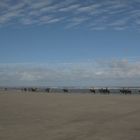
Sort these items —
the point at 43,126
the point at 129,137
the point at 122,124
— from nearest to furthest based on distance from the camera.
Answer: the point at 129,137, the point at 43,126, the point at 122,124

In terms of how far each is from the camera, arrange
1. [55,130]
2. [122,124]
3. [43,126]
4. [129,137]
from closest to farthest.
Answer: [129,137], [55,130], [43,126], [122,124]

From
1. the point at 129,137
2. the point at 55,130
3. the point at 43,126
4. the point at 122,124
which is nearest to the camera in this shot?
the point at 129,137

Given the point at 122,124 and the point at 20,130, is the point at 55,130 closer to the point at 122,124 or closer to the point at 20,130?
the point at 20,130

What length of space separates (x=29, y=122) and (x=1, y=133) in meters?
4.09

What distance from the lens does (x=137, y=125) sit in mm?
17781

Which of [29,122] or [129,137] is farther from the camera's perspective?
[29,122]

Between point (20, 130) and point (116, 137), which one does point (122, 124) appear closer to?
point (116, 137)

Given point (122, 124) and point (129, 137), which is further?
point (122, 124)

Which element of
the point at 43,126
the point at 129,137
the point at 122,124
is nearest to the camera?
the point at 129,137

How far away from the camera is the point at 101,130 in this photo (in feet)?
51.6

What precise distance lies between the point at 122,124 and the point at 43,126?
3998mm

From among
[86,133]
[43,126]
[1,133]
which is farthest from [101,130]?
[1,133]

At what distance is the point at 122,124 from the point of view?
1820 centimetres

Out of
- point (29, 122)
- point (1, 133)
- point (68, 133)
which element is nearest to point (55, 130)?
point (68, 133)
